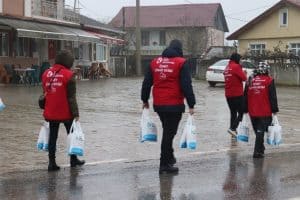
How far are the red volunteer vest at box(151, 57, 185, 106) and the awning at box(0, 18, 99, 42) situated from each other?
69.0 ft

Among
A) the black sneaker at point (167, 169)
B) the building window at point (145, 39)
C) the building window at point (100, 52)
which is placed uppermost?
the building window at point (145, 39)

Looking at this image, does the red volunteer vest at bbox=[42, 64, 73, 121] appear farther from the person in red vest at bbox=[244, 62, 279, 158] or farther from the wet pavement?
the person in red vest at bbox=[244, 62, 279, 158]

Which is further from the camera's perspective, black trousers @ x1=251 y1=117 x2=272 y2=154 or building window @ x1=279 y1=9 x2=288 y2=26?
building window @ x1=279 y1=9 x2=288 y2=26

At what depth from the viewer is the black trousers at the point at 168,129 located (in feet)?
27.5

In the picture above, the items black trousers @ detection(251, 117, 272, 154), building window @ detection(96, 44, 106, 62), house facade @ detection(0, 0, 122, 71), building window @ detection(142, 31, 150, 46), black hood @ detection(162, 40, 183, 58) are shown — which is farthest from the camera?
building window @ detection(142, 31, 150, 46)

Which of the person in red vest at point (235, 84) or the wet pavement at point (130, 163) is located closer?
the wet pavement at point (130, 163)

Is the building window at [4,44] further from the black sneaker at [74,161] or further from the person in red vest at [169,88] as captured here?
the person in red vest at [169,88]

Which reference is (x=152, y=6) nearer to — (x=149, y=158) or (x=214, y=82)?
(x=214, y=82)

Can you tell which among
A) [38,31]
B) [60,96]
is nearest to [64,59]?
[60,96]

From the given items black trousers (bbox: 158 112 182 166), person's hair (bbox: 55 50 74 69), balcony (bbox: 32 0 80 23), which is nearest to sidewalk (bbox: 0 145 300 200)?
black trousers (bbox: 158 112 182 166)

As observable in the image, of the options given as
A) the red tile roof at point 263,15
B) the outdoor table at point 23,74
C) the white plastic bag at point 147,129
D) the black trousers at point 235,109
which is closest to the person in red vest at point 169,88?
the white plastic bag at point 147,129

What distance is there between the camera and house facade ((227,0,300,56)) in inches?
1705

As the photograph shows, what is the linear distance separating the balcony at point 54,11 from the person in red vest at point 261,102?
81.7 feet

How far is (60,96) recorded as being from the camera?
8562 millimetres
